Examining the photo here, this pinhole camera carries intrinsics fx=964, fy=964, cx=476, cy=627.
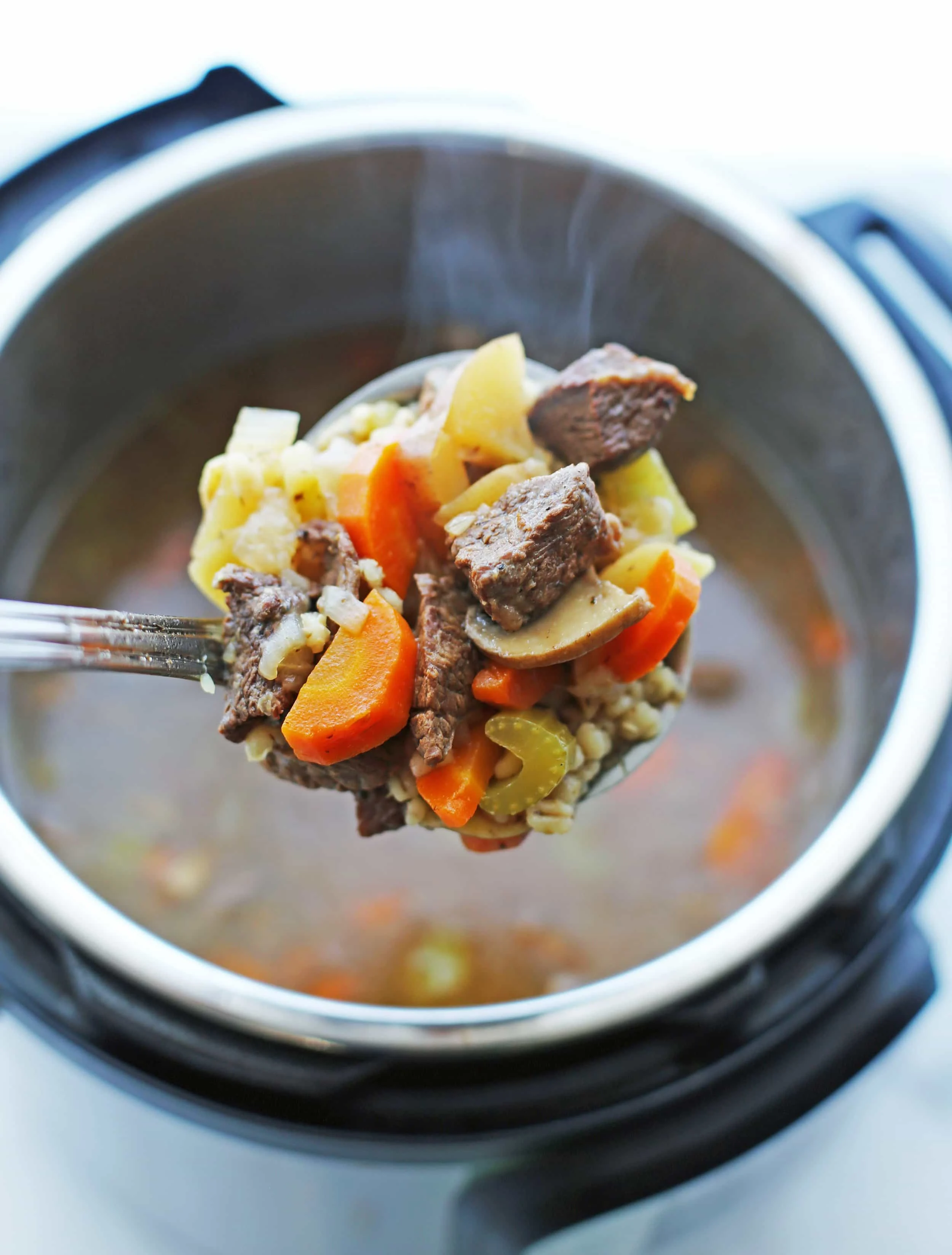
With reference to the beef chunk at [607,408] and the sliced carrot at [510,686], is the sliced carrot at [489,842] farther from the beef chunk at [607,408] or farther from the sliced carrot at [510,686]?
the beef chunk at [607,408]

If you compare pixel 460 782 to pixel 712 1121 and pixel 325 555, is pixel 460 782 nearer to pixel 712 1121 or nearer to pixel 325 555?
pixel 325 555

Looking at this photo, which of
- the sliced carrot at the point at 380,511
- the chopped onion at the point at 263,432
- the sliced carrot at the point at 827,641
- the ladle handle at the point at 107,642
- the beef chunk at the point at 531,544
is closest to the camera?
the ladle handle at the point at 107,642

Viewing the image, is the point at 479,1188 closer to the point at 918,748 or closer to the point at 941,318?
the point at 918,748

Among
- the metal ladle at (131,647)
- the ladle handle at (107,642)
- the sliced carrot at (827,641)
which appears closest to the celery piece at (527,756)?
the metal ladle at (131,647)

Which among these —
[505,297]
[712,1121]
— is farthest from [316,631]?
[505,297]

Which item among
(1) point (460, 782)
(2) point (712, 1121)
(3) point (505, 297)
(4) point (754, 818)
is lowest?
(2) point (712, 1121)

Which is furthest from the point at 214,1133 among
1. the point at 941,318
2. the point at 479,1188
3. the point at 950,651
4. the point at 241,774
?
the point at 941,318

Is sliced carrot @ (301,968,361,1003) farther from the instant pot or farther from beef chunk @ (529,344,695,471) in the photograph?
beef chunk @ (529,344,695,471)
